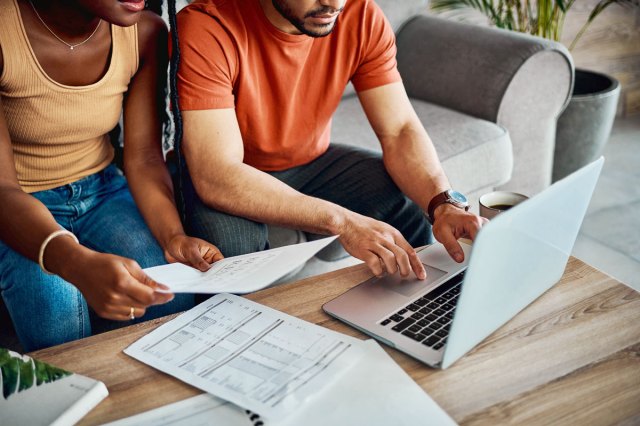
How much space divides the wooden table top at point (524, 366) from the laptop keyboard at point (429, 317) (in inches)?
1.8

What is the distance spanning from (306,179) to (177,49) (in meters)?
0.44

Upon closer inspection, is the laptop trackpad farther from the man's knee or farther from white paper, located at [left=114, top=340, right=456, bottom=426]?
the man's knee

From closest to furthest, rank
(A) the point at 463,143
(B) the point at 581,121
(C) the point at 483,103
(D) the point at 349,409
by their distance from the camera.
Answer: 1. (D) the point at 349,409
2. (A) the point at 463,143
3. (C) the point at 483,103
4. (B) the point at 581,121

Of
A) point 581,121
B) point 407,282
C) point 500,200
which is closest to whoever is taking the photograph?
point 407,282

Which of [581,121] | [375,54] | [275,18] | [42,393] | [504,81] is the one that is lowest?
[581,121]

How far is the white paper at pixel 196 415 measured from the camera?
77 cm

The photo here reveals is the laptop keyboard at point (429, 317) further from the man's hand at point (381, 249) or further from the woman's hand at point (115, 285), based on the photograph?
the woman's hand at point (115, 285)

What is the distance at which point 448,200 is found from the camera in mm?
1238

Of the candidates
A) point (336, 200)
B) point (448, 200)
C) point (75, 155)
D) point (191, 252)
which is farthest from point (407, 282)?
point (75, 155)

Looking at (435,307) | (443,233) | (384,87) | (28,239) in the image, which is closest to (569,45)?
(384,87)

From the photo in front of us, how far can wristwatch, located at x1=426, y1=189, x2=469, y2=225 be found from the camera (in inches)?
47.9

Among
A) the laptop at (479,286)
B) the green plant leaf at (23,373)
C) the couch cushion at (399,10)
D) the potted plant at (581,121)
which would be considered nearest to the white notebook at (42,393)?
the green plant leaf at (23,373)

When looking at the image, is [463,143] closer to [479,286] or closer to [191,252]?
[191,252]

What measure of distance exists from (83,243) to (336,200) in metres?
0.54
